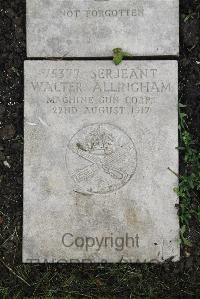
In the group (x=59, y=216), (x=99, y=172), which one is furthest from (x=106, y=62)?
(x=59, y=216)

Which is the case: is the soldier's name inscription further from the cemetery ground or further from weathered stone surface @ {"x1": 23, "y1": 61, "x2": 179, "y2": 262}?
the cemetery ground

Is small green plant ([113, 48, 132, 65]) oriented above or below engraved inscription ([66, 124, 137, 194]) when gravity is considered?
above

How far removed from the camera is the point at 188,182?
373 cm

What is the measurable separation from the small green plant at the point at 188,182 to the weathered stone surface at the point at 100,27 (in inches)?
22.1

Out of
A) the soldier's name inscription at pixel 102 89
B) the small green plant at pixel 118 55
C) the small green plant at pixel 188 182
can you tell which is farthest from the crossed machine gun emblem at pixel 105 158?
the small green plant at pixel 118 55

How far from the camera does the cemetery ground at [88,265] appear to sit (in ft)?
12.3

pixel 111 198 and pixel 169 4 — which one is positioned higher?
pixel 169 4

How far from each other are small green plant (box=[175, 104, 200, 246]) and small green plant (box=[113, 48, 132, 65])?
57 cm

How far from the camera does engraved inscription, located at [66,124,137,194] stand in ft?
12.1

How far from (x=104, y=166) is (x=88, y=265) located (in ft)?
2.54

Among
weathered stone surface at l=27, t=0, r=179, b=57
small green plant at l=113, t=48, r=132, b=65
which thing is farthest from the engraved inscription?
weathered stone surface at l=27, t=0, r=179, b=57

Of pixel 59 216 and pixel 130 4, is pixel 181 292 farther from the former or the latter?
pixel 130 4

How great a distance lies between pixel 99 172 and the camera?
370 cm

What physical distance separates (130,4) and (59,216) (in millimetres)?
1687
